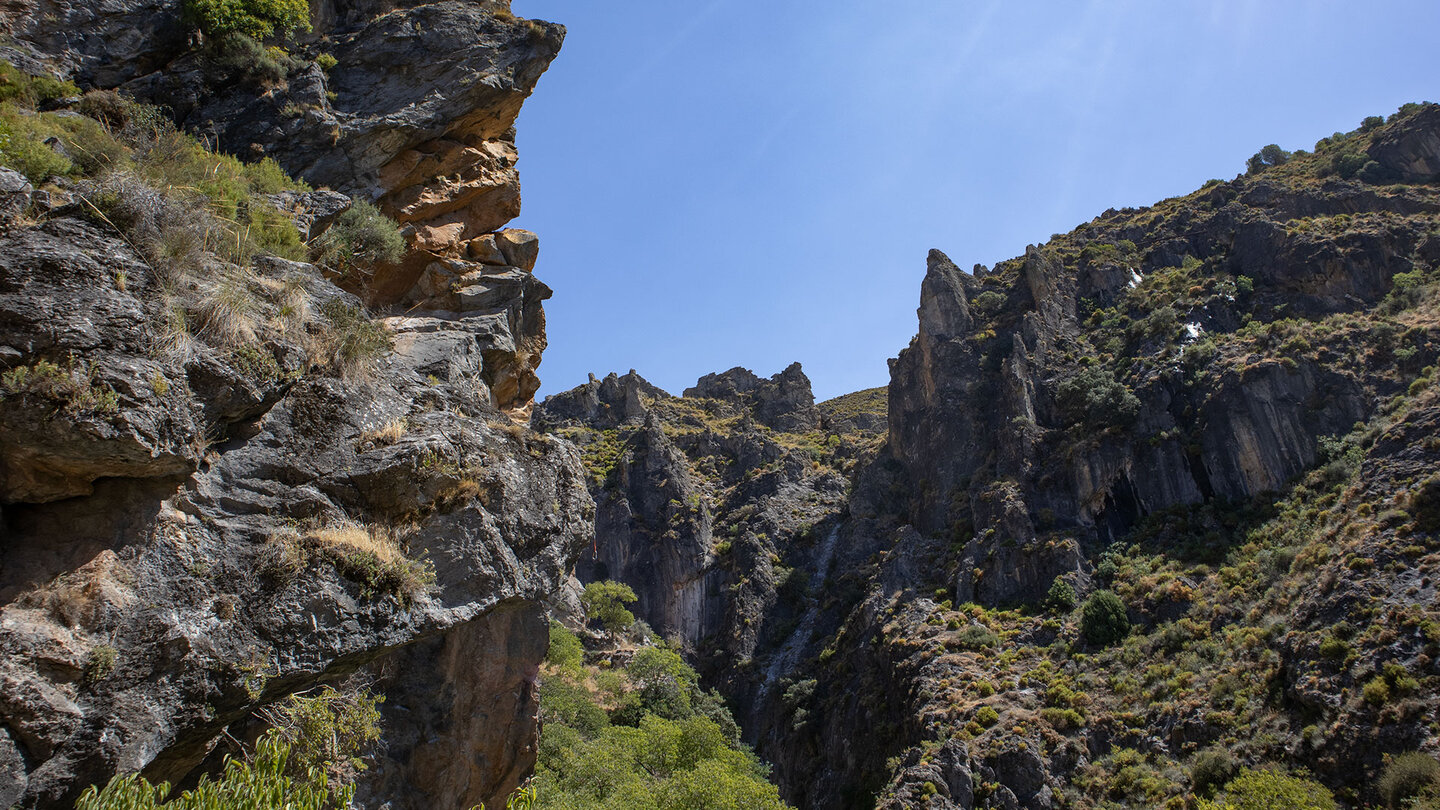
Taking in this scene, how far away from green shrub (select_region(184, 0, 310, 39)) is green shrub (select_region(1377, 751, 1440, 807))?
34.4 m

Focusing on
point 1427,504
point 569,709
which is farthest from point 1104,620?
point 569,709

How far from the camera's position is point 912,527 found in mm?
56531

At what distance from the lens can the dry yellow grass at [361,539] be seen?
8.59 m

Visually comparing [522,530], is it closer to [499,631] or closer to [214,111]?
[499,631]

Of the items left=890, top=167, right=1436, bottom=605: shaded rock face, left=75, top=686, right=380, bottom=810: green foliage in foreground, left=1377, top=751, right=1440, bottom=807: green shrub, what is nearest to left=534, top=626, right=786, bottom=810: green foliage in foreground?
left=75, top=686, right=380, bottom=810: green foliage in foreground

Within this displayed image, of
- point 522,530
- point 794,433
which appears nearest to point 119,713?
point 522,530

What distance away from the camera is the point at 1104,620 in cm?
3794

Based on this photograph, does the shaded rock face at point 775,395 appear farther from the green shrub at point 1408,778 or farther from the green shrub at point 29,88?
the green shrub at point 29,88

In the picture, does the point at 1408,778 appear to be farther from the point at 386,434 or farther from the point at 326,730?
the point at 386,434

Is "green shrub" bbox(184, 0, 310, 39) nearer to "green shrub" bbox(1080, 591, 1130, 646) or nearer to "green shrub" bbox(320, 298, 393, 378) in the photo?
"green shrub" bbox(320, 298, 393, 378)

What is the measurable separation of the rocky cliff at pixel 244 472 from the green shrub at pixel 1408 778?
23877 millimetres

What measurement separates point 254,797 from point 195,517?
293cm

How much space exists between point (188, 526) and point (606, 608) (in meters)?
49.9

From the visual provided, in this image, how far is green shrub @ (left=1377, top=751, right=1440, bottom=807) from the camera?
2014 cm
